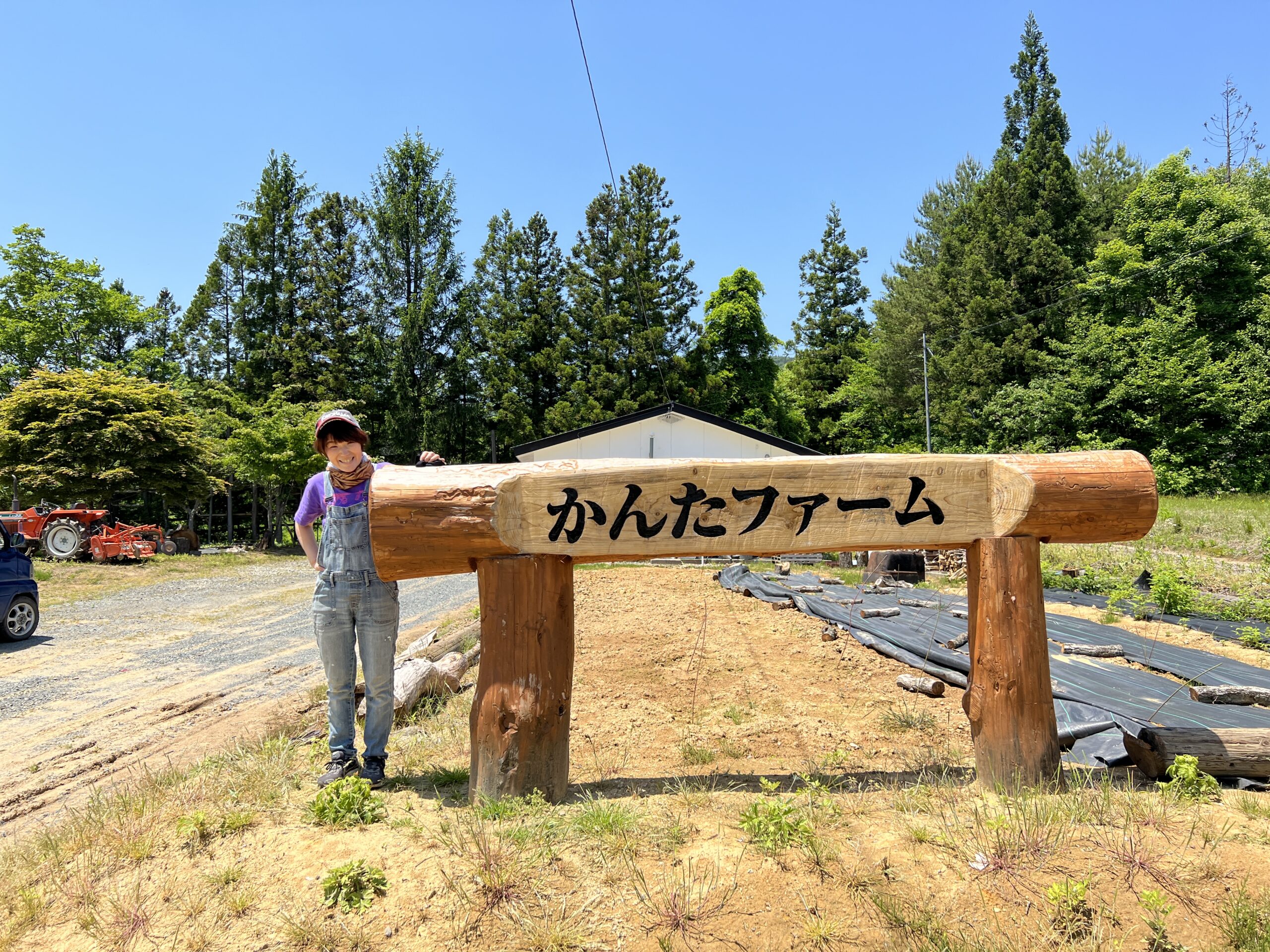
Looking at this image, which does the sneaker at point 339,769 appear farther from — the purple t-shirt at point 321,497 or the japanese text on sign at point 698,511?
the japanese text on sign at point 698,511

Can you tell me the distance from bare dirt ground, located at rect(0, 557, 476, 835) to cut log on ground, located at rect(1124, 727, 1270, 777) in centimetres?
512

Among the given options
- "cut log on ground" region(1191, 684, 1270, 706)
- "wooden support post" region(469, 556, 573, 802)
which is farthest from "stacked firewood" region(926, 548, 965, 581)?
"wooden support post" region(469, 556, 573, 802)

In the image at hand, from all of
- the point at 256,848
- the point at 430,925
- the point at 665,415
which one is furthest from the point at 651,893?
the point at 665,415

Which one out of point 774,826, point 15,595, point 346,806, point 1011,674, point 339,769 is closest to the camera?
point 774,826

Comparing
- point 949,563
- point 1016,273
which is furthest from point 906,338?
point 949,563

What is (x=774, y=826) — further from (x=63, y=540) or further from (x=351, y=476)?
(x=63, y=540)

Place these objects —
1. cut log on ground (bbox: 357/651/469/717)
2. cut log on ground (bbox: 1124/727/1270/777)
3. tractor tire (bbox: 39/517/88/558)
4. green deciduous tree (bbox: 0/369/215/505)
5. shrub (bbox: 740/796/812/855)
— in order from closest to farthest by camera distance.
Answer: shrub (bbox: 740/796/812/855) → cut log on ground (bbox: 1124/727/1270/777) → cut log on ground (bbox: 357/651/469/717) → tractor tire (bbox: 39/517/88/558) → green deciduous tree (bbox: 0/369/215/505)

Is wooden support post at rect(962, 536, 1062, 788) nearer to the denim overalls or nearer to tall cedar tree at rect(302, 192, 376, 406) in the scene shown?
the denim overalls

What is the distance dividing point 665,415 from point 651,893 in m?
18.0

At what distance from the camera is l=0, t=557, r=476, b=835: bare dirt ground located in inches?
181

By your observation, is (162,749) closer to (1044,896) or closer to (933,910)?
(933,910)

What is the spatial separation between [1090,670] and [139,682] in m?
8.07

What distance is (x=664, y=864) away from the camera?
8.30 ft

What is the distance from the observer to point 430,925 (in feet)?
7.62
